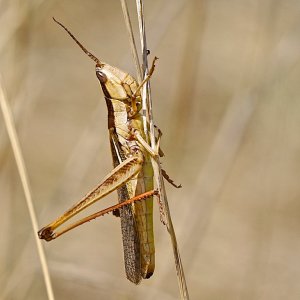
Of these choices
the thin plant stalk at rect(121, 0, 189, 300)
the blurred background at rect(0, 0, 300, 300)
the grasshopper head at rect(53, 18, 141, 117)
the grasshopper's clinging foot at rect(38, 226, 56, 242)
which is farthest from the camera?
the blurred background at rect(0, 0, 300, 300)

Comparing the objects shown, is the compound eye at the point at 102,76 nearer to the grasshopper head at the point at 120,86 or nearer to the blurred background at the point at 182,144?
the grasshopper head at the point at 120,86

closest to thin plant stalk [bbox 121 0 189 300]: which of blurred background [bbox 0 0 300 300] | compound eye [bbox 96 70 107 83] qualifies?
compound eye [bbox 96 70 107 83]

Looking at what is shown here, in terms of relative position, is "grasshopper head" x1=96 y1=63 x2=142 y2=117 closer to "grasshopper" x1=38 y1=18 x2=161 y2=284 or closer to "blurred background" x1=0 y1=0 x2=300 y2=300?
"grasshopper" x1=38 y1=18 x2=161 y2=284

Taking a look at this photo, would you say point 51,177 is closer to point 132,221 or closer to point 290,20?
point 290,20

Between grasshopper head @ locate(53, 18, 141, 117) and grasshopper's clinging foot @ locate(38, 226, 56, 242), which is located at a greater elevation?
grasshopper head @ locate(53, 18, 141, 117)

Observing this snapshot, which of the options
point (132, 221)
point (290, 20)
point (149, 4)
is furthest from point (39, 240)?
point (149, 4)

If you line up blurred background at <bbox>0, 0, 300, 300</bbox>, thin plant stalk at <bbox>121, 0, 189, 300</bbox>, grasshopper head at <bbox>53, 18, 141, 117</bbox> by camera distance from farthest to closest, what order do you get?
blurred background at <bbox>0, 0, 300, 300</bbox> < grasshopper head at <bbox>53, 18, 141, 117</bbox> < thin plant stalk at <bbox>121, 0, 189, 300</bbox>

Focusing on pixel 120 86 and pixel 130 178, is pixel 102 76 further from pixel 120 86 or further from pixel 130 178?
pixel 130 178

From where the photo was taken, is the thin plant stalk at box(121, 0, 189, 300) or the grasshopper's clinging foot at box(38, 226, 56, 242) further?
the grasshopper's clinging foot at box(38, 226, 56, 242)

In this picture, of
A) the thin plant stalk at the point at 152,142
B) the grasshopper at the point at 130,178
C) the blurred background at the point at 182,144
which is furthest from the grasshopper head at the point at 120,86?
the blurred background at the point at 182,144
